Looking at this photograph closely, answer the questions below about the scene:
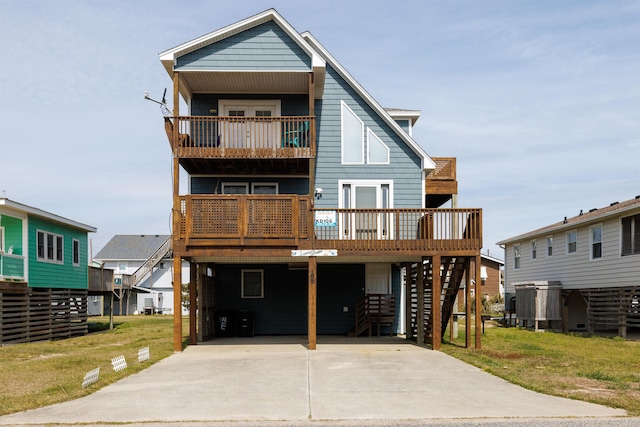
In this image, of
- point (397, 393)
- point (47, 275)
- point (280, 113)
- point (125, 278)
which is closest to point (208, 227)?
point (280, 113)

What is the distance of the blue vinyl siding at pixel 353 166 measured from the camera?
75.5 feet

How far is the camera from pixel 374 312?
2272 centimetres

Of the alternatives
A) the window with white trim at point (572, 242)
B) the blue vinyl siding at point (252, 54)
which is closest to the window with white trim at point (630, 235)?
the window with white trim at point (572, 242)

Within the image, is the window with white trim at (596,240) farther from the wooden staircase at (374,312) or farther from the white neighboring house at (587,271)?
the wooden staircase at (374,312)

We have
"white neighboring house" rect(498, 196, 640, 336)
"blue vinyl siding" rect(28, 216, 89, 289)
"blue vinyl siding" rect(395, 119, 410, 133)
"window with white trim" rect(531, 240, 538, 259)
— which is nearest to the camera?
"white neighboring house" rect(498, 196, 640, 336)

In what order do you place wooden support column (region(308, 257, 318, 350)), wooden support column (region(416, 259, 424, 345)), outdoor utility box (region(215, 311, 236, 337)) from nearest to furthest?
wooden support column (region(308, 257, 318, 350))
wooden support column (region(416, 259, 424, 345))
outdoor utility box (region(215, 311, 236, 337))

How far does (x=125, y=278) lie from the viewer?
4781cm

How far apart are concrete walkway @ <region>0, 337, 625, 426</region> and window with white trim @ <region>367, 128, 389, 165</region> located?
26.7 ft

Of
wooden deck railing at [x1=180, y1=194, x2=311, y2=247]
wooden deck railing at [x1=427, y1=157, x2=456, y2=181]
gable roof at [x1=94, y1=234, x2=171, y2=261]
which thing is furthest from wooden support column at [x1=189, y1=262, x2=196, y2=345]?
gable roof at [x1=94, y1=234, x2=171, y2=261]

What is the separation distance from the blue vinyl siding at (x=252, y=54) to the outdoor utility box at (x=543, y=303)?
15.8 meters

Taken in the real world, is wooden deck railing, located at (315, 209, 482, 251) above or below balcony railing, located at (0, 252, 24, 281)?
above

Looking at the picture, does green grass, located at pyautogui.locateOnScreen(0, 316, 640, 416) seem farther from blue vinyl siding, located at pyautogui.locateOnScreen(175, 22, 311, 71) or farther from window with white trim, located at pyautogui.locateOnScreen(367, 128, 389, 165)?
blue vinyl siding, located at pyautogui.locateOnScreen(175, 22, 311, 71)

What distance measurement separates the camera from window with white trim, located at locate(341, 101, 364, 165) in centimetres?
2317

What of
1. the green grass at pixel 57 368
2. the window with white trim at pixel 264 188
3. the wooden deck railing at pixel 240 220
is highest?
the window with white trim at pixel 264 188
